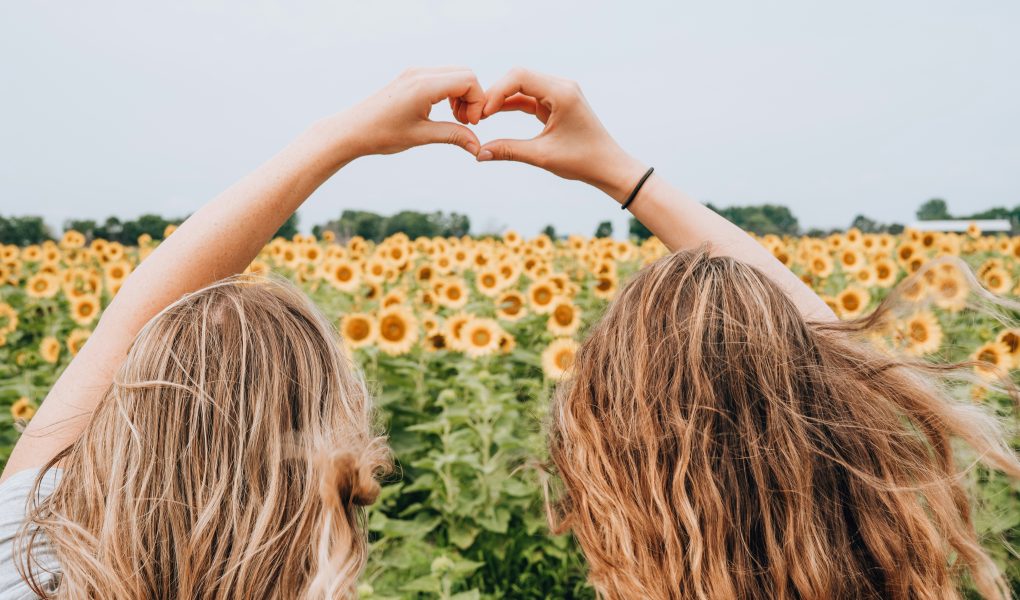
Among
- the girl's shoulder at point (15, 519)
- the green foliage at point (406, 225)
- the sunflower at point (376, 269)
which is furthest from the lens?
the green foliage at point (406, 225)

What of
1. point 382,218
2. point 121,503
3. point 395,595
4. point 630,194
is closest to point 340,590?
point 121,503

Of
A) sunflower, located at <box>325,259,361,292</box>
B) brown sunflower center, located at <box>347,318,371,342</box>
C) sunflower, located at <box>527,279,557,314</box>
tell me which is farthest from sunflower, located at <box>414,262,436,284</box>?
brown sunflower center, located at <box>347,318,371,342</box>

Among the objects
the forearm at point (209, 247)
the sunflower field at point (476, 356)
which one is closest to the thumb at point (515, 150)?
the forearm at point (209, 247)

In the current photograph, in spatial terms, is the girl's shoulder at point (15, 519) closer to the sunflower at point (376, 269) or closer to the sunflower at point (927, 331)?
the sunflower at point (927, 331)

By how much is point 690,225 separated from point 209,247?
3.55 ft

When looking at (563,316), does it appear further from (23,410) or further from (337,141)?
(337,141)

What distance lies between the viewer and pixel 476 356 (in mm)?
4672

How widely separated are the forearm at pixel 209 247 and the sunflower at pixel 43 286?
641 cm

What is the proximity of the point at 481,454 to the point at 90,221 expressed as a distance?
12.9 m

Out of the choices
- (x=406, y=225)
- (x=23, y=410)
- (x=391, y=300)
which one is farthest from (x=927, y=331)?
(x=406, y=225)

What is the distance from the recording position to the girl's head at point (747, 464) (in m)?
1.15

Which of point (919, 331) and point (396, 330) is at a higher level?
point (919, 331)

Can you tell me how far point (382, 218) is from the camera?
14.5 m

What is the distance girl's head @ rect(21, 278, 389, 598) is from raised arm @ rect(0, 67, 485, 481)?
0.76ft
